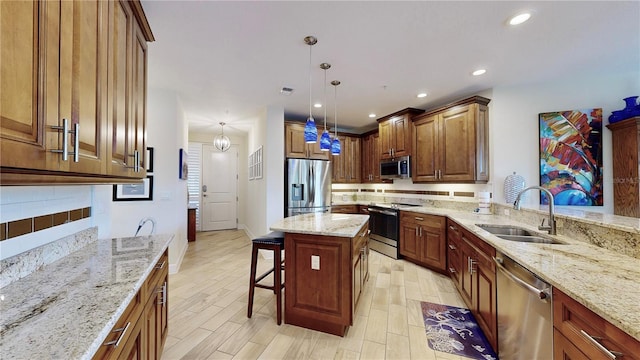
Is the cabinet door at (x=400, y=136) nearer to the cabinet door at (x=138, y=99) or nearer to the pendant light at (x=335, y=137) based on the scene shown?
the pendant light at (x=335, y=137)

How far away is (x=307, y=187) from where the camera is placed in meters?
4.33

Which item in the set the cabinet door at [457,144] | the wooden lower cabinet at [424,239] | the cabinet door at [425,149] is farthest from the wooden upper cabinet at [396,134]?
the wooden lower cabinet at [424,239]

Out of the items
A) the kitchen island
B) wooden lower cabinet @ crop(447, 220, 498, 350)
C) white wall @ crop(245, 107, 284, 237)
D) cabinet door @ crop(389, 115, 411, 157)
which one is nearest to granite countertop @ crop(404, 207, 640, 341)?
wooden lower cabinet @ crop(447, 220, 498, 350)

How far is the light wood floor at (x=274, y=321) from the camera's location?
188 centimetres

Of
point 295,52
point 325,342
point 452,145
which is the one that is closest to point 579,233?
point 452,145

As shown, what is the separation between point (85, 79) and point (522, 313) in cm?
251

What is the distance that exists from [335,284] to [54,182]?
1822 millimetres

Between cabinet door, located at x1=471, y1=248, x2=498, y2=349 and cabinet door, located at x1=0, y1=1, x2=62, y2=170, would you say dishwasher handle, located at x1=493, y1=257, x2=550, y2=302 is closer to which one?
cabinet door, located at x1=471, y1=248, x2=498, y2=349

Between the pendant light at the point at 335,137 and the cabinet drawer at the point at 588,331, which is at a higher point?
the pendant light at the point at 335,137

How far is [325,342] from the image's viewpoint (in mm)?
1997

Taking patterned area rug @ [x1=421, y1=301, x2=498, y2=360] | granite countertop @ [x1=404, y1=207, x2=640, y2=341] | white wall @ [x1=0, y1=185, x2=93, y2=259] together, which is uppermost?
white wall @ [x1=0, y1=185, x2=93, y2=259]

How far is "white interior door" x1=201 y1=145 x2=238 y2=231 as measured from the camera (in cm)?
633

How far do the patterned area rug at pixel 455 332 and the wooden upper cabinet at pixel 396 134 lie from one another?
8.03 ft

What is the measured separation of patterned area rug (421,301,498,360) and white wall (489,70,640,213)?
158cm
